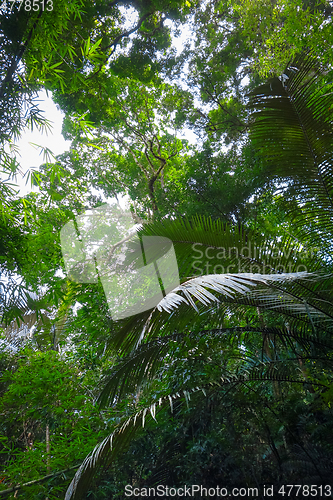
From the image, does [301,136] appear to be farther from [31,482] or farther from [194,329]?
[31,482]

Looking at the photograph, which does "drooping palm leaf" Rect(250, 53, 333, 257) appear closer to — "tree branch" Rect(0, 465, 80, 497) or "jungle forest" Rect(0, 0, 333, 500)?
"jungle forest" Rect(0, 0, 333, 500)

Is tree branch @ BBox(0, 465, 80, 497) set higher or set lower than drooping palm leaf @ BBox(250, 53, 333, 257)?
lower

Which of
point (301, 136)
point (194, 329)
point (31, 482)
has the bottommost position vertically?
point (31, 482)

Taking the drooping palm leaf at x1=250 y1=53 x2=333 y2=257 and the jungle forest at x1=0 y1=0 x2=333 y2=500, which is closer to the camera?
the jungle forest at x1=0 y1=0 x2=333 y2=500

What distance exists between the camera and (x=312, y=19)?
3051 millimetres

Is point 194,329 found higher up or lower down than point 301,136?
lower down

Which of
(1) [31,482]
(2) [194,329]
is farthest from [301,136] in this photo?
(1) [31,482]

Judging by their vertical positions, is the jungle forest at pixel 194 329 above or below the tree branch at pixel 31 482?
above

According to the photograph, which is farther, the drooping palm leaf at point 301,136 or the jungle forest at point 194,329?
the drooping palm leaf at point 301,136

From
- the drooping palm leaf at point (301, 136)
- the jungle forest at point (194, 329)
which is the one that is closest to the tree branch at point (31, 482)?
the jungle forest at point (194, 329)

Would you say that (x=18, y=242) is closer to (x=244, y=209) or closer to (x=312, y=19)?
(x=312, y=19)

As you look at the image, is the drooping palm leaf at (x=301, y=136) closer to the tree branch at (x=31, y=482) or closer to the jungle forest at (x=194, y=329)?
the jungle forest at (x=194, y=329)

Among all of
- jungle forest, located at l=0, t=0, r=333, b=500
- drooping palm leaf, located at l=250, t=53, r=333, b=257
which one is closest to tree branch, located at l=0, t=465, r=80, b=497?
jungle forest, located at l=0, t=0, r=333, b=500

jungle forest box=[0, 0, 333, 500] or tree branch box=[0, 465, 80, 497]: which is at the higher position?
jungle forest box=[0, 0, 333, 500]
